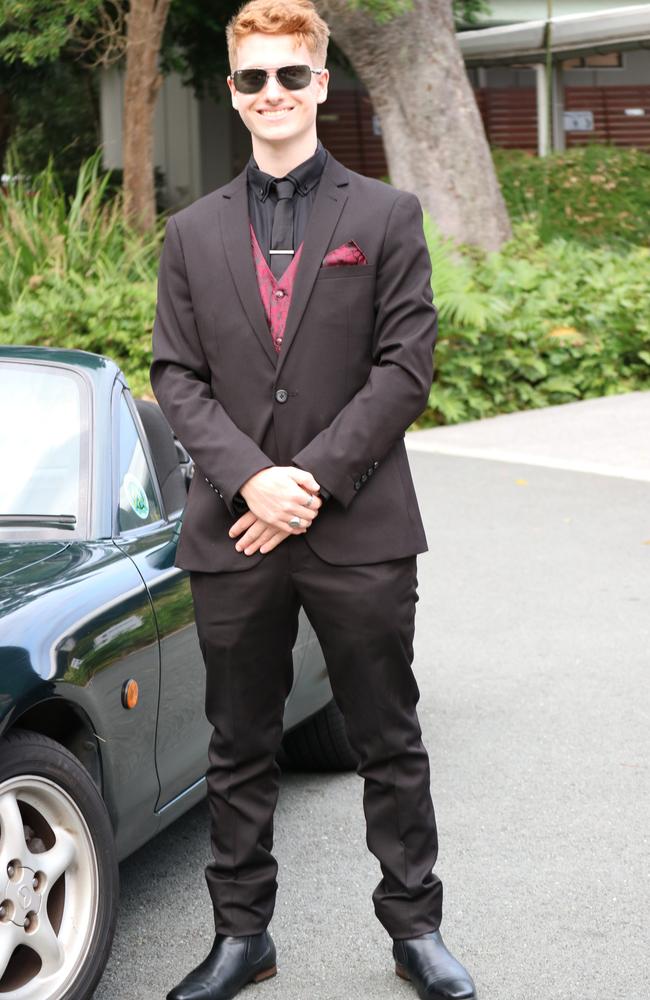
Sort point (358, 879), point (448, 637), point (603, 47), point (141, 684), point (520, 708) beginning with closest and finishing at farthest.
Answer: point (141, 684) < point (358, 879) < point (520, 708) < point (448, 637) < point (603, 47)

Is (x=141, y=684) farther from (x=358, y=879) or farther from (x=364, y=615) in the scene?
(x=358, y=879)

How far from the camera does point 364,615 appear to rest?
3.23 m

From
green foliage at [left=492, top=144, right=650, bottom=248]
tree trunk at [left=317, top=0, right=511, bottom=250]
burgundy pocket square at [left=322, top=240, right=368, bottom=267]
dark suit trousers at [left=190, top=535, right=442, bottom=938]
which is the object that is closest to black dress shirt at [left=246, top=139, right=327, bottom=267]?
burgundy pocket square at [left=322, top=240, right=368, bottom=267]

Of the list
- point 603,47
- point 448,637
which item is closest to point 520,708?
point 448,637

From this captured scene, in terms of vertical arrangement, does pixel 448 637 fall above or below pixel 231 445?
below

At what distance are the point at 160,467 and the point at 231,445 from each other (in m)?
1.30

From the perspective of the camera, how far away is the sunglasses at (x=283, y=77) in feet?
10.5

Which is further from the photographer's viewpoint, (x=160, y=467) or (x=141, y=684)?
(x=160, y=467)

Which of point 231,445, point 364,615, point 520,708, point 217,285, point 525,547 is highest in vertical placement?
point 217,285

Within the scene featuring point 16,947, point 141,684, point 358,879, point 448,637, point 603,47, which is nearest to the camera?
point 16,947

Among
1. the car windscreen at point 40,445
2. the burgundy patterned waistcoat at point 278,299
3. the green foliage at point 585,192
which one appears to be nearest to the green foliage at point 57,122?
the green foliage at point 585,192

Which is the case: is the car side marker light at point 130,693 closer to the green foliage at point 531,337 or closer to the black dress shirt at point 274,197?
the black dress shirt at point 274,197

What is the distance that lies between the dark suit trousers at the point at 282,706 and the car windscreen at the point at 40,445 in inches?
28.5

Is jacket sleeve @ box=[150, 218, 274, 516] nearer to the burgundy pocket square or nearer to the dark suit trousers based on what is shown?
the dark suit trousers
